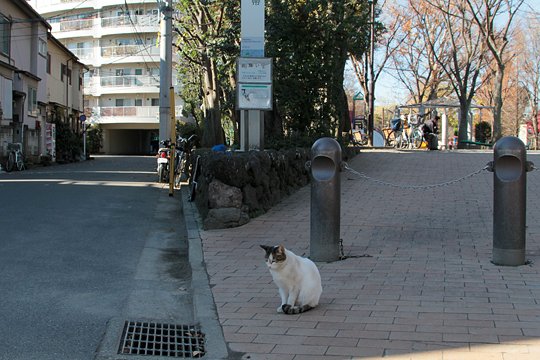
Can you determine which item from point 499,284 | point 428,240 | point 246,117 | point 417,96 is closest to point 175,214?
point 246,117

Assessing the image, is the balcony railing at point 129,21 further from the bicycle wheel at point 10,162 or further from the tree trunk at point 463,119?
the bicycle wheel at point 10,162

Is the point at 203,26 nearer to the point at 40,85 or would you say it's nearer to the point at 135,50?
the point at 40,85

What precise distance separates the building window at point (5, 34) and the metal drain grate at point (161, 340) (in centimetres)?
2245

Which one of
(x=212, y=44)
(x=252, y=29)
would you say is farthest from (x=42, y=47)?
(x=252, y=29)

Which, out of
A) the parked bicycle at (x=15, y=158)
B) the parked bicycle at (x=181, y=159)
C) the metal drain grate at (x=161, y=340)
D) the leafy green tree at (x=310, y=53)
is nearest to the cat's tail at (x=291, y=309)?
the metal drain grate at (x=161, y=340)

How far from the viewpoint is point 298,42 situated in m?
15.4

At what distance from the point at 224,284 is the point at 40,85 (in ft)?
86.1

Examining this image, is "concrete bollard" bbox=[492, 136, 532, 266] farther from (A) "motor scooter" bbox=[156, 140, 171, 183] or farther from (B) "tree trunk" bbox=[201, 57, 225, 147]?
(B) "tree trunk" bbox=[201, 57, 225, 147]

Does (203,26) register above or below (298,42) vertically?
above

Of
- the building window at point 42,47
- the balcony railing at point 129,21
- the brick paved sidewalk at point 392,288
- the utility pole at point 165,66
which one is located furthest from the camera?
the balcony railing at point 129,21

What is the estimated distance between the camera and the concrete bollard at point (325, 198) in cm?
656

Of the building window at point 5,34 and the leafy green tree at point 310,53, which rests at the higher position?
the building window at point 5,34

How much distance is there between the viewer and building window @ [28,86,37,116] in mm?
25812

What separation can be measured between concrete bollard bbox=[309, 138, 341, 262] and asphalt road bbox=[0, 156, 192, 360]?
162 centimetres
